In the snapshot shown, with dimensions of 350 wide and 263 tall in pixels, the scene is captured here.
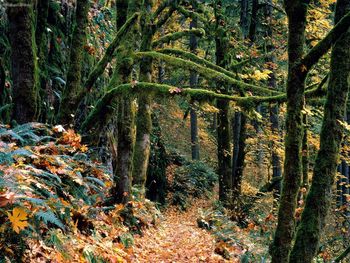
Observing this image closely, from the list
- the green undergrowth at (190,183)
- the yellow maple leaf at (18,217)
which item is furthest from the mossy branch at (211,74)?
the green undergrowth at (190,183)

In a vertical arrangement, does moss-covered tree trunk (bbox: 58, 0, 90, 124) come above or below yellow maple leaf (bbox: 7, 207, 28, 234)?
above

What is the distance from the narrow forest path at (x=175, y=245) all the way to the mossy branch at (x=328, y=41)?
15.0 ft

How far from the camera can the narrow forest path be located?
774 cm

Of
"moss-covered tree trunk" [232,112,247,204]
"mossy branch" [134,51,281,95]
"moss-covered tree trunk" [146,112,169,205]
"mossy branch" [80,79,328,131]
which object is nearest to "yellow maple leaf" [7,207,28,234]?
"mossy branch" [80,79,328,131]

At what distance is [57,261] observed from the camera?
4.18m

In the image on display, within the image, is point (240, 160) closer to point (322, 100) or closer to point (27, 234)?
point (322, 100)

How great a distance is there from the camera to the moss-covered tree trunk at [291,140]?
4.76m

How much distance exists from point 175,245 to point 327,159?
17.7 feet

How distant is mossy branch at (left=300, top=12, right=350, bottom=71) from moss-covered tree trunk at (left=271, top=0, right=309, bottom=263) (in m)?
0.27

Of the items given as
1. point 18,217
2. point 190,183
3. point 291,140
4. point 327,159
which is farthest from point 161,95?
point 190,183

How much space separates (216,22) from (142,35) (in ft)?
7.50

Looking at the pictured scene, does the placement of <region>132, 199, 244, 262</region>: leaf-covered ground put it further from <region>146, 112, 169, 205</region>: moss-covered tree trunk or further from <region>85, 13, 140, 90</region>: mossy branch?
<region>85, 13, 140, 90</region>: mossy branch

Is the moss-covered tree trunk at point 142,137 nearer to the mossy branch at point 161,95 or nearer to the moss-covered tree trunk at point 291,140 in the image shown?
the mossy branch at point 161,95

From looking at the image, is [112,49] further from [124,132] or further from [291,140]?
[291,140]
